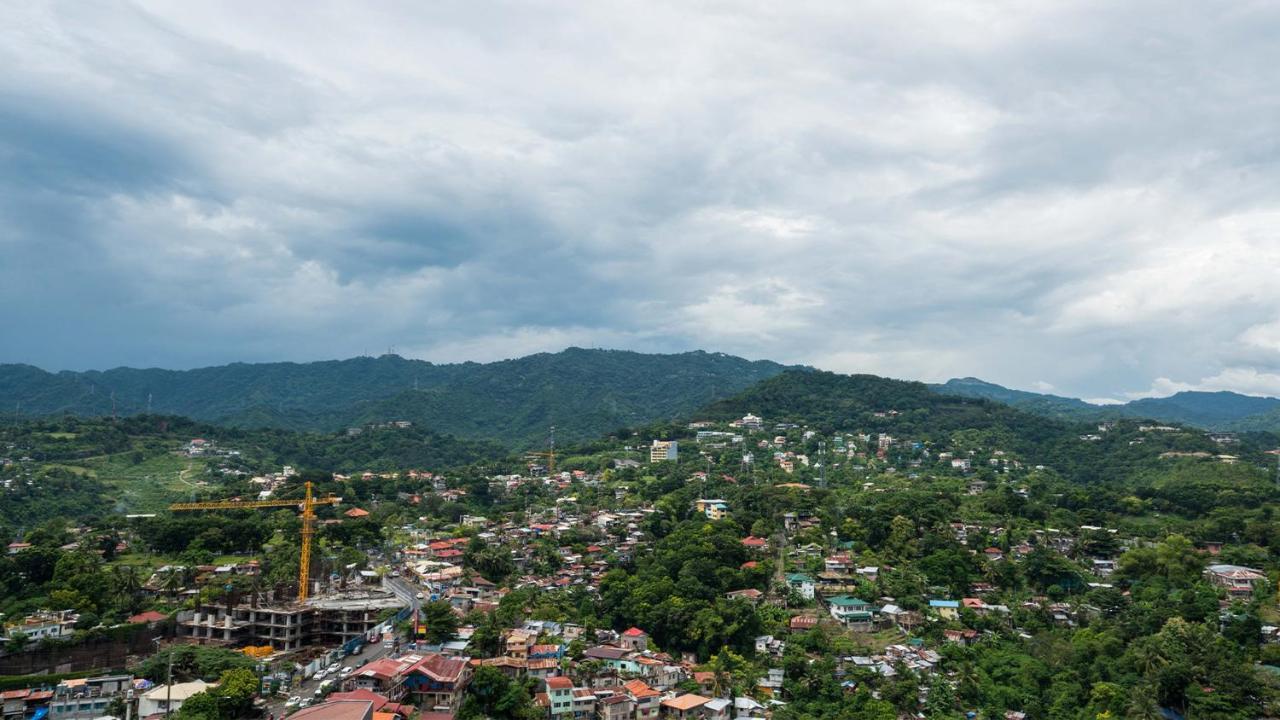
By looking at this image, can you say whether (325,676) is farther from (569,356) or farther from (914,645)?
(569,356)

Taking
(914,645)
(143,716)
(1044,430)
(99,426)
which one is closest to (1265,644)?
(914,645)

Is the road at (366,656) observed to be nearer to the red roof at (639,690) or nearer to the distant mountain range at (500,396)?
the red roof at (639,690)

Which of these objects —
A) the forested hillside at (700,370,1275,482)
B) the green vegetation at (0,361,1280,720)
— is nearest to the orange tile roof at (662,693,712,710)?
the green vegetation at (0,361,1280,720)

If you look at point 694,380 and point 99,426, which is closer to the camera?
point 99,426

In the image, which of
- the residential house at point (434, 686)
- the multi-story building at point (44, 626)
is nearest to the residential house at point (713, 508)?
the residential house at point (434, 686)

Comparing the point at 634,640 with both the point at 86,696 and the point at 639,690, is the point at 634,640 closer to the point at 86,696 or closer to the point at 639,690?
the point at 639,690

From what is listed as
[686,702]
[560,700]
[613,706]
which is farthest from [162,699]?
[686,702]

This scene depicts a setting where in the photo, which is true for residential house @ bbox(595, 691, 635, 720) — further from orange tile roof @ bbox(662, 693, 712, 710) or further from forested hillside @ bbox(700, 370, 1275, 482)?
forested hillside @ bbox(700, 370, 1275, 482)
